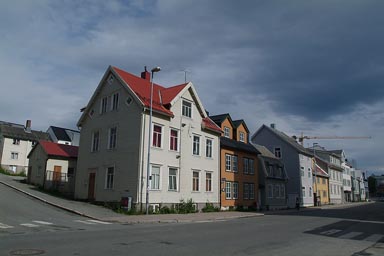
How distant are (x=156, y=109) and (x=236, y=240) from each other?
15.8 metres

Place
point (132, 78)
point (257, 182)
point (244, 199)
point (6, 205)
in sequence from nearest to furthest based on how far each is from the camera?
point (6, 205)
point (132, 78)
point (244, 199)
point (257, 182)

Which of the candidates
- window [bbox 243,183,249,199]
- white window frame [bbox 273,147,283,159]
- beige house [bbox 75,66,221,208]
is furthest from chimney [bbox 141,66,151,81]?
white window frame [bbox 273,147,283,159]

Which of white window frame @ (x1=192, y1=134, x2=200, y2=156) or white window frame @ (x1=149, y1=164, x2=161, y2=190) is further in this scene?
white window frame @ (x1=192, y1=134, x2=200, y2=156)

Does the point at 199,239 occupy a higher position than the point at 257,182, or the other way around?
the point at 257,182

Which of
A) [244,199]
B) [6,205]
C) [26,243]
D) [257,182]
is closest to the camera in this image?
[26,243]

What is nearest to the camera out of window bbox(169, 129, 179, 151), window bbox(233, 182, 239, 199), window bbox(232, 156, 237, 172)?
window bbox(169, 129, 179, 151)

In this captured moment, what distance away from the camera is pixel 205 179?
1254 inches

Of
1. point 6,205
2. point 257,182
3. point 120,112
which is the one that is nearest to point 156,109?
point 120,112

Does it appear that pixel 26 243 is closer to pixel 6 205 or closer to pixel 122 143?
pixel 6 205

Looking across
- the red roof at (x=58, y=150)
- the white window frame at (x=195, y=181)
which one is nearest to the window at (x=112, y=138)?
the white window frame at (x=195, y=181)

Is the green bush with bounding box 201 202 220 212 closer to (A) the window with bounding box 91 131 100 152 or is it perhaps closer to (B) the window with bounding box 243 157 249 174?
(B) the window with bounding box 243 157 249 174

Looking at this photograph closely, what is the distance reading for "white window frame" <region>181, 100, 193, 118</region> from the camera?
99.1 feet

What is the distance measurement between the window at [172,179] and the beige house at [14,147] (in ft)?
129

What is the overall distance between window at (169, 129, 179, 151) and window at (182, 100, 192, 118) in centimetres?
213
